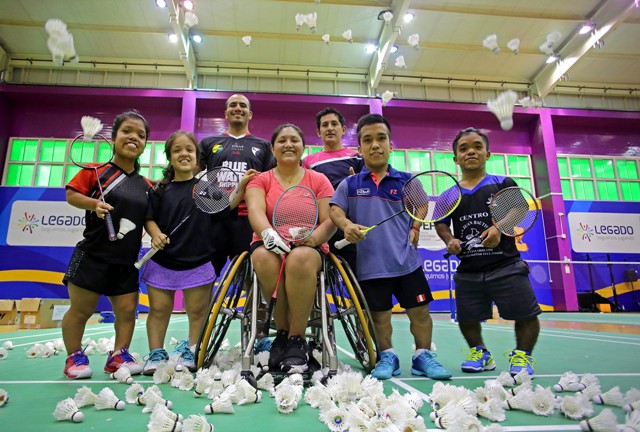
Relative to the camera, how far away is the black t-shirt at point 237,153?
139 inches

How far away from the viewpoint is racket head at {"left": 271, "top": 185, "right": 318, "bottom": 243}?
2.45 metres

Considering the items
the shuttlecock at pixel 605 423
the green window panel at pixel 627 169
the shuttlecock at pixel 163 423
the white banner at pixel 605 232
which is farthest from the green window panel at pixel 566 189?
the shuttlecock at pixel 163 423

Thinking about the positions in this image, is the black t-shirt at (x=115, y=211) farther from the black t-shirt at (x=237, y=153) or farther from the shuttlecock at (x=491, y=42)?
the shuttlecock at (x=491, y=42)

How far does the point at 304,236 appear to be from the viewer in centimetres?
240

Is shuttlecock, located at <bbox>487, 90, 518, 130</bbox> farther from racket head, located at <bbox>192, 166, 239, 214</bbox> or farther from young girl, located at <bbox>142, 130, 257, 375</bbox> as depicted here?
young girl, located at <bbox>142, 130, 257, 375</bbox>

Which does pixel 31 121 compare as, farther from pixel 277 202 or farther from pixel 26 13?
pixel 277 202

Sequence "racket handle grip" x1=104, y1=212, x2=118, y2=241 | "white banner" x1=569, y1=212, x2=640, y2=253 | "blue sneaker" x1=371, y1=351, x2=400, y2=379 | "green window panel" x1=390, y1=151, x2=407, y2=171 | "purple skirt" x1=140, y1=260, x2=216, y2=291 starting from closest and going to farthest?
"blue sneaker" x1=371, y1=351, x2=400, y2=379 < "racket handle grip" x1=104, y1=212, x2=118, y2=241 < "purple skirt" x1=140, y1=260, x2=216, y2=291 < "white banner" x1=569, y1=212, x2=640, y2=253 < "green window panel" x1=390, y1=151, x2=407, y2=171

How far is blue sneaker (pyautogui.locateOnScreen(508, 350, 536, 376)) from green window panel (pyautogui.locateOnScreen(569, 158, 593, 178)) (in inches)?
570

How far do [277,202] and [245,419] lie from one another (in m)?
1.19

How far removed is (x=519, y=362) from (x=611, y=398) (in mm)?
782

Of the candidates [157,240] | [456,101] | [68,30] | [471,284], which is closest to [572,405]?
[471,284]

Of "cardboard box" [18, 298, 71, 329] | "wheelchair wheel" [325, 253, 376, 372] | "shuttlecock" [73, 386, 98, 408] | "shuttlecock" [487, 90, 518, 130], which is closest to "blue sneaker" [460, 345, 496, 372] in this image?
"wheelchair wheel" [325, 253, 376, 372]

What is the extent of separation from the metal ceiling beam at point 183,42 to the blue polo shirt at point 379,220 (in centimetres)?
1063

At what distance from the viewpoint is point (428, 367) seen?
2.51 meters
